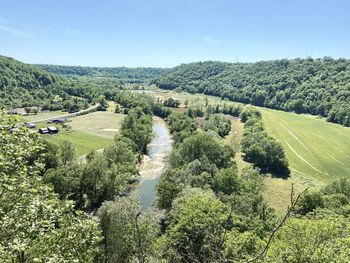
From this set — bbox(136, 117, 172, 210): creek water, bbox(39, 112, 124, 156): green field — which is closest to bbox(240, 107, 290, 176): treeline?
bbox(136, 117, 172, 210): creek water

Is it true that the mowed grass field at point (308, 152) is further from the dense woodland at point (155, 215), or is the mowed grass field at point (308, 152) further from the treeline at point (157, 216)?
the treeline at point (157, 216)

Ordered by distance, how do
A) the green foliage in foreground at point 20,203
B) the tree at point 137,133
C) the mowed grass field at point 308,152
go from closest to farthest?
the green foliage in foreground at point 20,203 → the mowed grass field at point 308,152 → the tree at point 137,133

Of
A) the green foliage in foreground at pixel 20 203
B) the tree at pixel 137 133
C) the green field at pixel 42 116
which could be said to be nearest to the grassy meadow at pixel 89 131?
the green field at pixel 42 116

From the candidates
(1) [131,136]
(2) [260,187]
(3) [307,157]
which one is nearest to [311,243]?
(2) [260,187]

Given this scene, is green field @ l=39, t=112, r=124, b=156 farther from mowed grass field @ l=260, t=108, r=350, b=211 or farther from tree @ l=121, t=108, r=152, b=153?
mowed grass field @ l=260, t=108, r=350, b=211

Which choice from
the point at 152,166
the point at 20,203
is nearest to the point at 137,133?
the point at 152,166

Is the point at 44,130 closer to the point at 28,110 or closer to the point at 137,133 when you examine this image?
the point at 137,133
